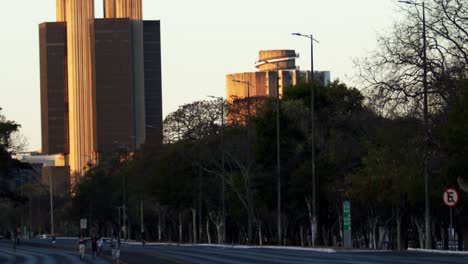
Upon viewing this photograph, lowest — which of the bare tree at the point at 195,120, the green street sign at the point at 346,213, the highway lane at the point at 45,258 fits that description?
the highway lane at the point at 45,258

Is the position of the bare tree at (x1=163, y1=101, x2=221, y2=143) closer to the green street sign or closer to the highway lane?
the highway lane

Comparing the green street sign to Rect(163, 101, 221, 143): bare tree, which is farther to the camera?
Rect(163, 101, 221, 143): bare tree

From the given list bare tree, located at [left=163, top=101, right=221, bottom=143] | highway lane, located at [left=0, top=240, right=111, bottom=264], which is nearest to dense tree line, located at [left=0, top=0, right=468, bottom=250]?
bare tree, located at [left=163, top=101, right=221, bottom=143]

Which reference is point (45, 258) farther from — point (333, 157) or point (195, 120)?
point (195, 120)

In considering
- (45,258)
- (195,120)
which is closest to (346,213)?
(45,258)

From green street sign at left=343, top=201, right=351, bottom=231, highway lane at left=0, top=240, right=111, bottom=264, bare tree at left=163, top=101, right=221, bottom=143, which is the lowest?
highway lane at left=0, top=240, right=111, bottom=264

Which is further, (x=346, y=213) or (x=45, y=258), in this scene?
(x=45, y=258)

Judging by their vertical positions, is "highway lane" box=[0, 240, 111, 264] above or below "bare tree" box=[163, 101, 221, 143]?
below

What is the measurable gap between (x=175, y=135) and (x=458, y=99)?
6142cm

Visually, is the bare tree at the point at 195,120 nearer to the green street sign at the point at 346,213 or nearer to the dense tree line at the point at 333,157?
the dense tree line at the point at 333,157

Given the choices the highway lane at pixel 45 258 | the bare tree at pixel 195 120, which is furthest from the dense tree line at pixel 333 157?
the highway lane at pixel 45 258

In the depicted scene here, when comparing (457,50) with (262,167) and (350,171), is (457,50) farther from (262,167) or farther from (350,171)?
(262,167)

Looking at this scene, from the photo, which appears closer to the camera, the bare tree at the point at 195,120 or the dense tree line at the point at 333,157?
the dense tree line at the point at 333,157

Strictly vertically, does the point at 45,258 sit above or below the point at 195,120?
below
